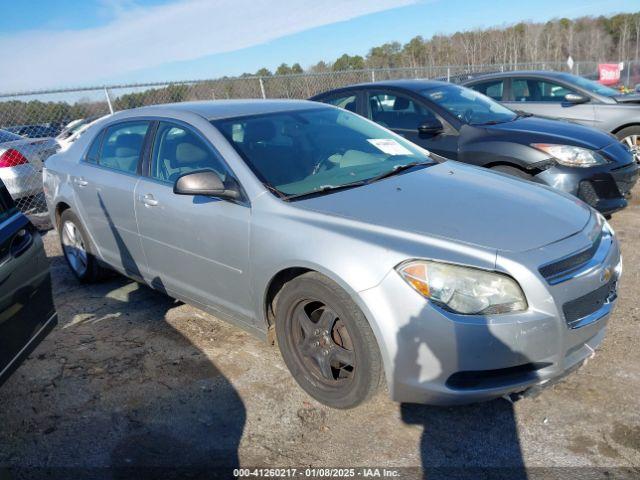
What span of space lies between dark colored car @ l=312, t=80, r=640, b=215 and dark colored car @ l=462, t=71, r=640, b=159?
1.88 m

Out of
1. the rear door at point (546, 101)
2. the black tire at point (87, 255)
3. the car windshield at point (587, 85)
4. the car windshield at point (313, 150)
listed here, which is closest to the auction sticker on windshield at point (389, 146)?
the car windshield at point (313, 150)

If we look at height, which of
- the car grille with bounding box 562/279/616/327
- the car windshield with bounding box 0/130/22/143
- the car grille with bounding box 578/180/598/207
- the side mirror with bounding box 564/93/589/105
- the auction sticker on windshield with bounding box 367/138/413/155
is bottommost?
the car grille with bounding box 578/180/598/207

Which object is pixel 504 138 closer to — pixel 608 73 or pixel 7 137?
pixel 7 137

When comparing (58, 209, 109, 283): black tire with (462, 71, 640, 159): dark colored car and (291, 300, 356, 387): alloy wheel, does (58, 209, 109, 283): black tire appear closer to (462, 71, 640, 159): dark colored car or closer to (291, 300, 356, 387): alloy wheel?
(291, 300, 356, 387): alloy wheel

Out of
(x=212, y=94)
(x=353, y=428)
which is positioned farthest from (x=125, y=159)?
(x=212, y=94)

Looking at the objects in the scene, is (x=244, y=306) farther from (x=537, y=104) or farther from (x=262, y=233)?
(x=537, y=104)

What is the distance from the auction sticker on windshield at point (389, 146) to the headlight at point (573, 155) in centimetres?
196

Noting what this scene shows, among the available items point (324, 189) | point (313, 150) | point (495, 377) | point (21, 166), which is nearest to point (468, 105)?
point (313, 150)

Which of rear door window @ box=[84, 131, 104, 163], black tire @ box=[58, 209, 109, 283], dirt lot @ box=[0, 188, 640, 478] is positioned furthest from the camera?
black tire @ box=[58, 209, 109, 283]

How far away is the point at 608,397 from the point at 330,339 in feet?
4.82

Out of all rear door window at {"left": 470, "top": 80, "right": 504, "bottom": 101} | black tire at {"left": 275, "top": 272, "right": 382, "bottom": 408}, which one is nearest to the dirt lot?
black tire at {"left": 275, "top": 272, "right": 382, "bottom": 408}

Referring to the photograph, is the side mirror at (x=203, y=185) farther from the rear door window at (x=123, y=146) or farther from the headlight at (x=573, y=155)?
the headlight at (x=573, y=155)

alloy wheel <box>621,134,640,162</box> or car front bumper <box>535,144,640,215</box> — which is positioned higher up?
car front bumper <box>535,144,640,215</box>

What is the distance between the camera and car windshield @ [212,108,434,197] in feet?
10.1
